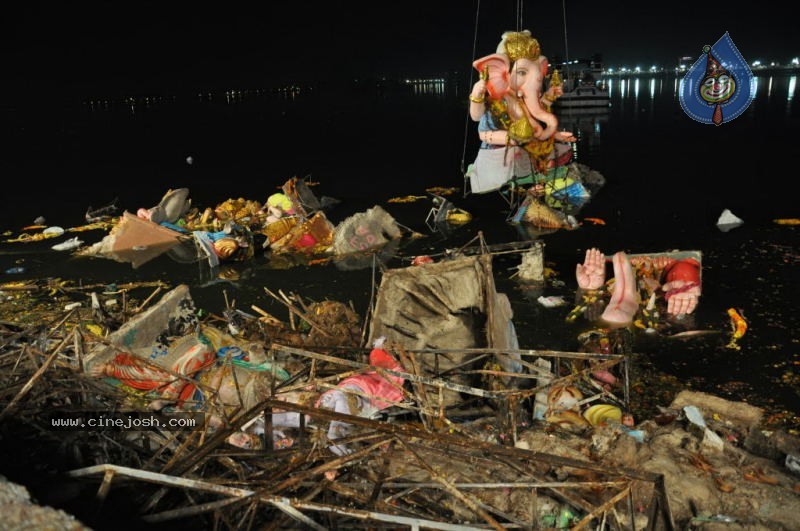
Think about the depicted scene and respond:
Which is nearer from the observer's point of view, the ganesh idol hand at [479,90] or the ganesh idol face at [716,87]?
the ganesh idol hand at [479,90]

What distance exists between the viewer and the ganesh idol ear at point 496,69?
12.1m

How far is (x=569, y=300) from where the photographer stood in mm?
11000

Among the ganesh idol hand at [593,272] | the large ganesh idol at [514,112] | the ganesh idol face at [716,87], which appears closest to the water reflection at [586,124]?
the ganesh idol face at [716,87]

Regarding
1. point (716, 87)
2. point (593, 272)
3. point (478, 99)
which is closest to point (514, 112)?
point (478, 99)

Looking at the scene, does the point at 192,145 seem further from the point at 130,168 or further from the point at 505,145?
the point at 505,145

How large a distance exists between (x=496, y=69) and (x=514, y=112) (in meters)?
1.13

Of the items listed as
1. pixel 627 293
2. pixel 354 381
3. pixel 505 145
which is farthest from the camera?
pixel 505 145

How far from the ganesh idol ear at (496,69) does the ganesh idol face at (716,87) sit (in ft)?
17.4

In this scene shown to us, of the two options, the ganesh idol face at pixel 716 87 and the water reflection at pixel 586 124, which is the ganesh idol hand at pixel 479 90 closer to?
the ganesh idol face at pixel 716 87

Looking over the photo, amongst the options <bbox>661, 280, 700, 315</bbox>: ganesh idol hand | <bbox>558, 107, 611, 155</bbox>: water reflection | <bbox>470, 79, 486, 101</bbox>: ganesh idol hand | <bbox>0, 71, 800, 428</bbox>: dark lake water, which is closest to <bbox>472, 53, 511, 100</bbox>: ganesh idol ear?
<bbox>470, 79, 486, 101</bbox>: ganesh idol hand

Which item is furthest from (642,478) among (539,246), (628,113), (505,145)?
(628,113)

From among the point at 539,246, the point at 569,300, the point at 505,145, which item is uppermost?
the point at 505,145

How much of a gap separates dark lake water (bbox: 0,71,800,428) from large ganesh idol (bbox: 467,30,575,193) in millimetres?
2581

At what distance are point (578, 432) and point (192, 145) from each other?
4437cm
